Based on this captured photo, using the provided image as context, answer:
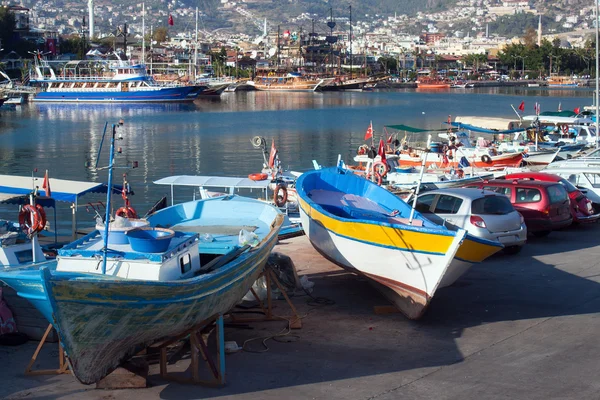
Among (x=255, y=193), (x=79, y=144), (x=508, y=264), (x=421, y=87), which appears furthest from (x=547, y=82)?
(x=508, y=264)

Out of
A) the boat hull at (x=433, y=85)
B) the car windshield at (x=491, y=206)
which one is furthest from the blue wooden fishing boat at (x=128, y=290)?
the boat hull at (x=433, y=85)

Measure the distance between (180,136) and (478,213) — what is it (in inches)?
1737

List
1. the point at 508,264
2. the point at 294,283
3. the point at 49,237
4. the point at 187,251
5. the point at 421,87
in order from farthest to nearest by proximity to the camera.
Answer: the point at 421,87, the point at 49,237, the point at 508,264, the point at 294,283, the point at 187,251

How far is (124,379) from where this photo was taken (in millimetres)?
8719

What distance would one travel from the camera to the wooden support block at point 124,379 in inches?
342

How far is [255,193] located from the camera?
88.5 feet

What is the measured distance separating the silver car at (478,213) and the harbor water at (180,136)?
12.5 metres

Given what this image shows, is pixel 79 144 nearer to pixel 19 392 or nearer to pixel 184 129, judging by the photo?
pixel 184 129

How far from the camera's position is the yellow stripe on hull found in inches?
414

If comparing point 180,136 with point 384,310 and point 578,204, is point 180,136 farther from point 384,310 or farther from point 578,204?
point 384,310

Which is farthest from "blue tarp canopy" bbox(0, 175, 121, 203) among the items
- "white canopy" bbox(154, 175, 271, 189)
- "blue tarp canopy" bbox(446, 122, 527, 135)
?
"blue tarp canopy" bbox(446, 122, 527, 135)

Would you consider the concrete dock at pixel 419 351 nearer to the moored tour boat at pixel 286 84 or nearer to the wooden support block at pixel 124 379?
the wooden support block at pixel 124 379

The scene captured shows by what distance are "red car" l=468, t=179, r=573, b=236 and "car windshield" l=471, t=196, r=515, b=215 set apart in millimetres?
1791

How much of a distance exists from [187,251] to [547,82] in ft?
564
